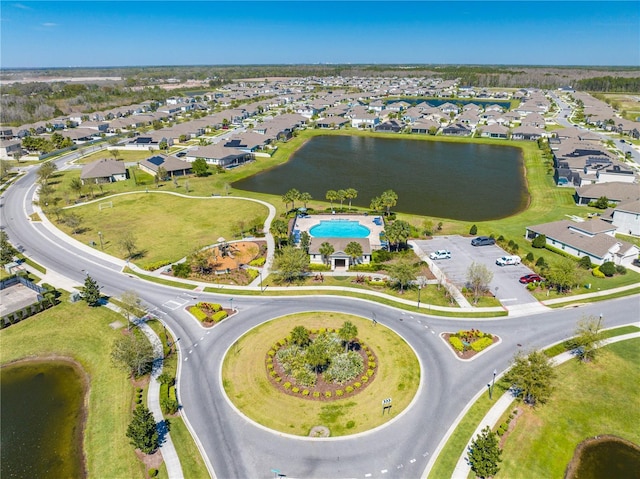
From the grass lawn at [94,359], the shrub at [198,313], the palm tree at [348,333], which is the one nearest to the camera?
the grass lawn at [94,359]

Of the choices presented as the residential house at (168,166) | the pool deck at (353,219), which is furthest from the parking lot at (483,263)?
the residential house at (168,166)

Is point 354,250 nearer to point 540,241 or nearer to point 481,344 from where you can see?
point 481,344

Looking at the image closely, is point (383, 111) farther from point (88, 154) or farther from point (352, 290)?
point (352, 290)

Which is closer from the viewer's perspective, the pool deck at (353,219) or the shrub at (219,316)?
the shrub at (219,316)

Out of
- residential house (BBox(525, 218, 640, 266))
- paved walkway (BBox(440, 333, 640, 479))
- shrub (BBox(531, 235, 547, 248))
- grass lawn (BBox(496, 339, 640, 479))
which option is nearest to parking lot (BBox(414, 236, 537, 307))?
shrub (BBox(531, 235, 547, 248))

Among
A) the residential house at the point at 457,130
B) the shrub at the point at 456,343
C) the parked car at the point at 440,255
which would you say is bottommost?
the shrub at the point at 456,343

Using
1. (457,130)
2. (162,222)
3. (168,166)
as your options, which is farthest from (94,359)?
(457,130)

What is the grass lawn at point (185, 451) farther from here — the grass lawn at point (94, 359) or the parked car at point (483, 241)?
the parked car at point (483, 241)
